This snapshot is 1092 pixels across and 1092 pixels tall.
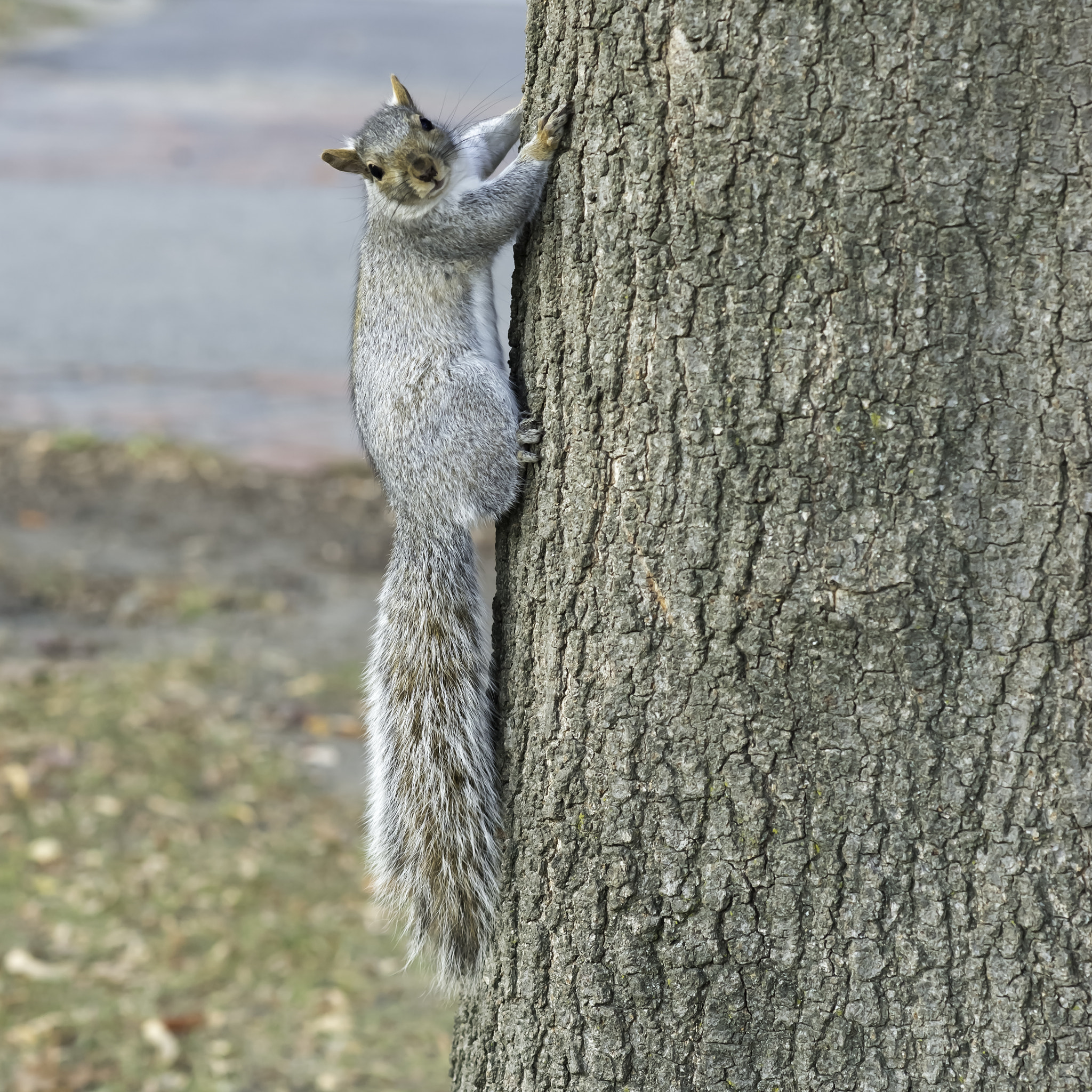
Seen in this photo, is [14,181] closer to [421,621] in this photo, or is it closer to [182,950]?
[182,950]

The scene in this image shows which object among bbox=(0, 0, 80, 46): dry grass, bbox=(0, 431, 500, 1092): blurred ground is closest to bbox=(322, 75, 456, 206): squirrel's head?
bbox=(0, 431, 500, 1092): blurred ground

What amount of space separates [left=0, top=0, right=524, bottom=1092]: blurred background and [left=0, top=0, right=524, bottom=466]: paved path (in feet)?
0.12

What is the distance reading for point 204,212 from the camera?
995cm

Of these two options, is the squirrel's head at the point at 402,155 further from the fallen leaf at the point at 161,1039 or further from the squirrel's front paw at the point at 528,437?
the fallen leaf at the point at 161,1039

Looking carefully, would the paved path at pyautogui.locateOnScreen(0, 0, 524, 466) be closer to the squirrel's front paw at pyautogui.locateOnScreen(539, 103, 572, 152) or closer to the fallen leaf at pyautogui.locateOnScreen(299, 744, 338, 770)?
the squirrel's front paw at pyautogui.locateOnScreen(539, 103, 572, 152)

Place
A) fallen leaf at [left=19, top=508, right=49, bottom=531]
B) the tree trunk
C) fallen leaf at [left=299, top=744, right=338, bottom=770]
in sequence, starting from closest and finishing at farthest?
the tree trunk, fallen leaf at [left=299, top=744, right=338, bottom=770], fallen leaf at [left=19, top=508, right=49, bottom=531]

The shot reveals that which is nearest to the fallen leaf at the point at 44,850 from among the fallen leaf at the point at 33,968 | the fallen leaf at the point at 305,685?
the fallen leaf at the point at 33,968

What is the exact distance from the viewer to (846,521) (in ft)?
4.96

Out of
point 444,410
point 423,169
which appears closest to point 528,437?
point 444,410

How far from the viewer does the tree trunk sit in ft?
4.63

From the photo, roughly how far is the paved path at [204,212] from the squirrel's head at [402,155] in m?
0.35

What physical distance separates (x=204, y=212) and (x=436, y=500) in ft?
28.6

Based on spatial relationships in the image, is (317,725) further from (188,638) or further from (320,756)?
(188,638)

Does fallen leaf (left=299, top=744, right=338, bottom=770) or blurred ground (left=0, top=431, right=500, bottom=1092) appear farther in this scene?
fallen leaf (left=299, top=744, right=338, bottom=770)
